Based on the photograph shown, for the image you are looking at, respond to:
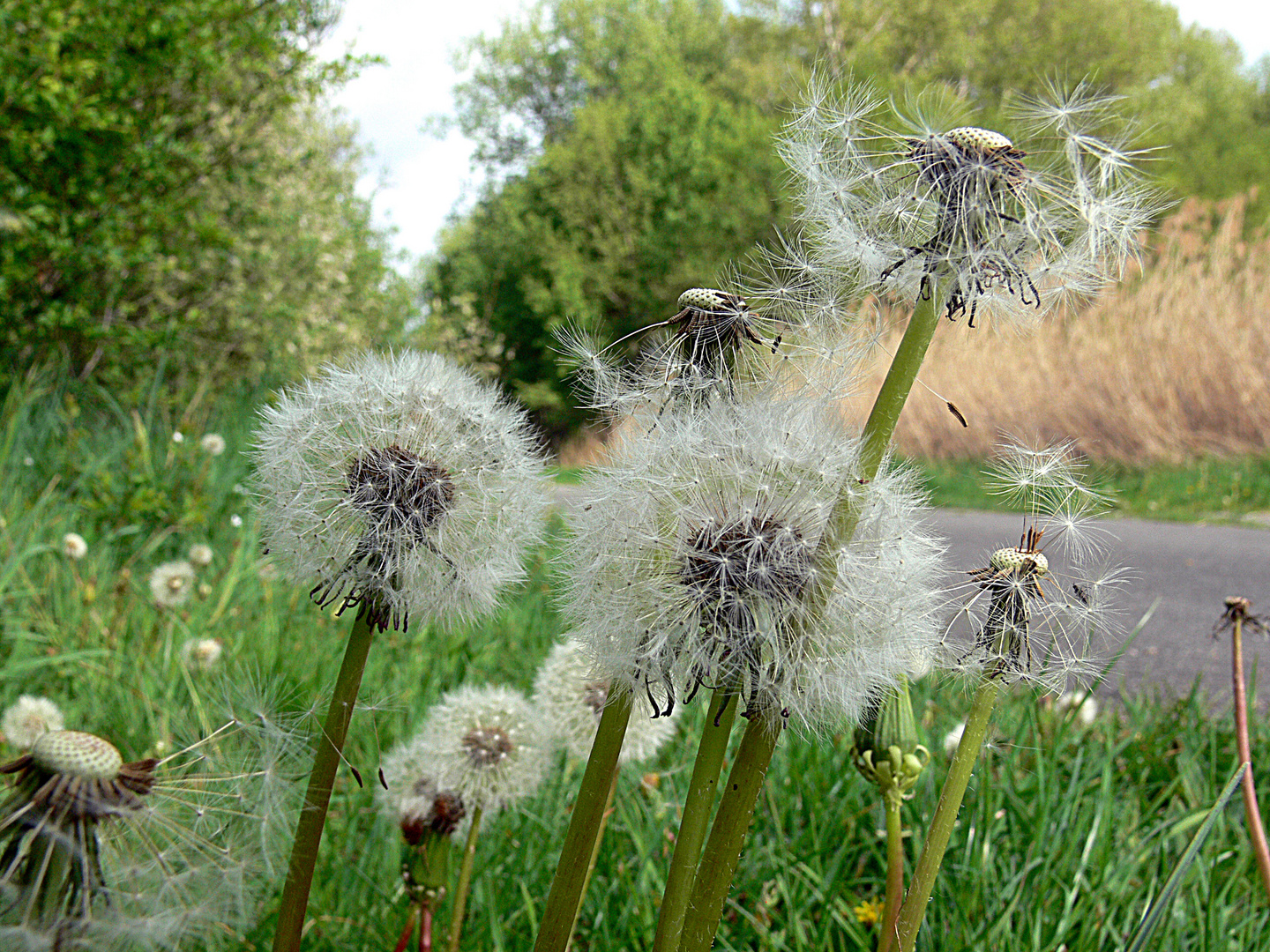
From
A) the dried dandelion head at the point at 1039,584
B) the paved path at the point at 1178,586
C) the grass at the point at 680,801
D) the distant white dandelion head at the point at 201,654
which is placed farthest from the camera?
the paved path at the point at 1178,586

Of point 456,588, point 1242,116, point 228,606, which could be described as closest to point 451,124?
point 1242,116

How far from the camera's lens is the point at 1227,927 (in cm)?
175

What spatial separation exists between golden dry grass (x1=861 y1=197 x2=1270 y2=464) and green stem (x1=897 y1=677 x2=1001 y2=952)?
827 cm

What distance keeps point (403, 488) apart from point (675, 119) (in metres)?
29.2

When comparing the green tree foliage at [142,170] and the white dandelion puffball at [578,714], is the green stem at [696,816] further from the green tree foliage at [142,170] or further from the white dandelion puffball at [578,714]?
the green tree foliage at [142,170]

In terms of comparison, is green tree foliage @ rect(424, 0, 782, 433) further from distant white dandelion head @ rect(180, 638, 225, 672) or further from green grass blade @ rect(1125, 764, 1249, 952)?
green grass blade @ rect(1125, 764, 1249, 952)

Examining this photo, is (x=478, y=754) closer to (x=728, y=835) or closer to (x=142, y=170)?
(x=728, y=835)

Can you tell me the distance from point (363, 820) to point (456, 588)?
5.10ft

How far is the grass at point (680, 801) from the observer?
1690mm

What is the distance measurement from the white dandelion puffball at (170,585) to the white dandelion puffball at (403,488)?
2293mm

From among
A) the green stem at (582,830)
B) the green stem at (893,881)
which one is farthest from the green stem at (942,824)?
the green stem at (582,830)

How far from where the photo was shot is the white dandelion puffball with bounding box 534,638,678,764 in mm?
1818

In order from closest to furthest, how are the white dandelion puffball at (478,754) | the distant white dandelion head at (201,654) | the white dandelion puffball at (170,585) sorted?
the white dandelion puffball at (478,754) < the distant white dandelion head at (201,654) < the white dandelion puffball at (170,585)

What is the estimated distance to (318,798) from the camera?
1.01m
